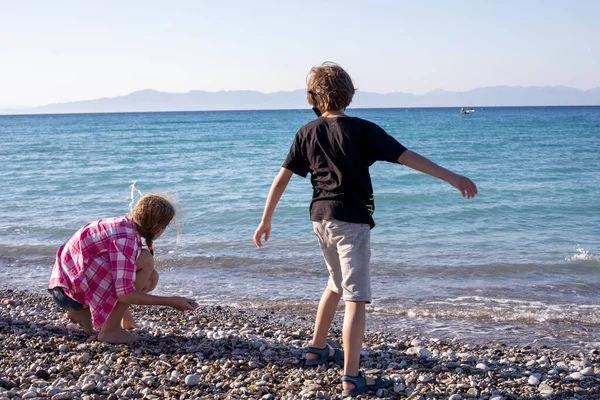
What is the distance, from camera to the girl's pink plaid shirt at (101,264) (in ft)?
13.4

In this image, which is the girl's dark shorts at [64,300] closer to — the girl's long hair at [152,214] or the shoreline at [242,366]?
the shoreline at [242,366]

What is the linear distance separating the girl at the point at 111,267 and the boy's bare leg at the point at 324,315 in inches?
43.0

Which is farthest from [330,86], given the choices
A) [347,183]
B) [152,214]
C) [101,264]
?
[101,264]

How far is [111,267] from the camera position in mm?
4098

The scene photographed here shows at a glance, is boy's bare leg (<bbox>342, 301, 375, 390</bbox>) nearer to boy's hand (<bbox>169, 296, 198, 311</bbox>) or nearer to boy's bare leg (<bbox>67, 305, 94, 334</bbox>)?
boy's hand (<bbox>169, 296, 198, 311</bbox>)

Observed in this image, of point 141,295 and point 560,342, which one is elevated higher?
point 141,295

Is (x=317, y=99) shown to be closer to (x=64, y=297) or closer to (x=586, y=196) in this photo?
(x=64, y=297)

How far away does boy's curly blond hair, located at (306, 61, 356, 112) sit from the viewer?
349cm

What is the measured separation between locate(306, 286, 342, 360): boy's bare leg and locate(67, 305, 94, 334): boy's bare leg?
1.63 metres

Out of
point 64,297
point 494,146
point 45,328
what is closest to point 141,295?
point 64,297

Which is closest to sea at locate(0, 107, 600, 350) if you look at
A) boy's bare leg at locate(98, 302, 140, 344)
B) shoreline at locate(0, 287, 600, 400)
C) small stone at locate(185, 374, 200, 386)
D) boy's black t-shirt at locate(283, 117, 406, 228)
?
boy's bare leg at locate(98, 302, 140, 344)

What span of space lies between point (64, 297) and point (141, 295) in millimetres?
667

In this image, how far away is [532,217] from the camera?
446 inches

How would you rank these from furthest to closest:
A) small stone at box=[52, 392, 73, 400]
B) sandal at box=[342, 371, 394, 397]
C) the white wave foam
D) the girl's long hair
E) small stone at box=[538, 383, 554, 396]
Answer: the white wave foam, the girl's long hair, small stone at box=[538, 383, 554, 396], sandal at box=[342, 371, 394, 397], small stone at box=[52, 392, 73, 400]
